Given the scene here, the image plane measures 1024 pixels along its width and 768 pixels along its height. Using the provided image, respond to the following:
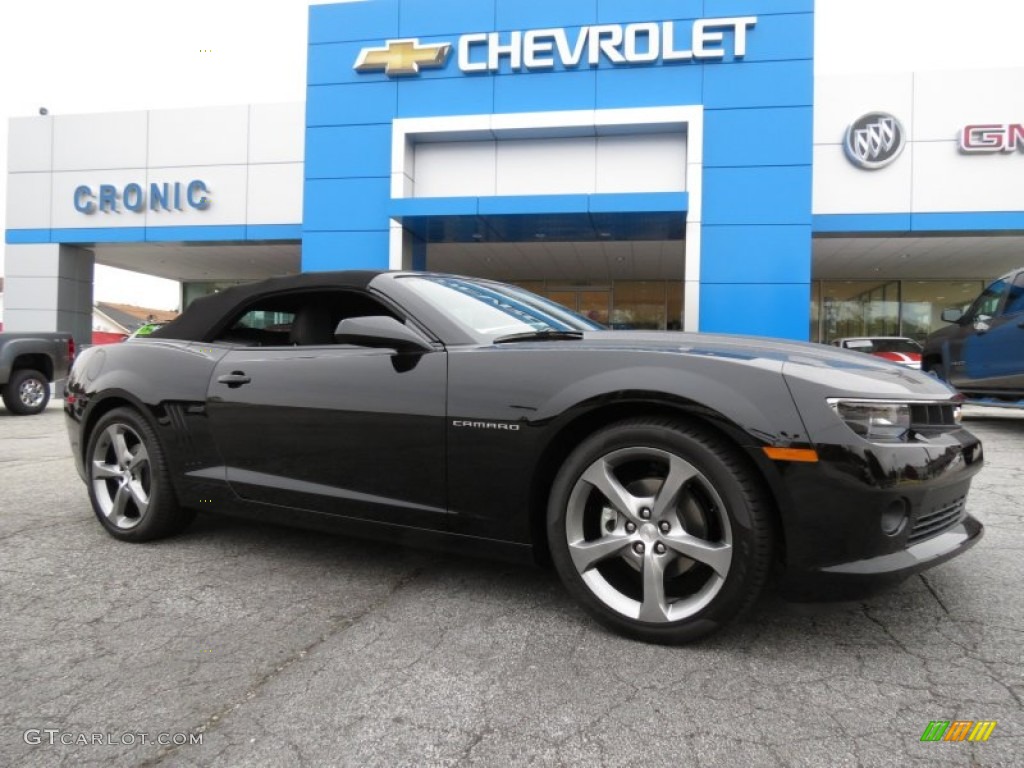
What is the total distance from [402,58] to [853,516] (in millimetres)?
15084

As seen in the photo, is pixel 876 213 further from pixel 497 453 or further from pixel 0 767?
pixel 0 767

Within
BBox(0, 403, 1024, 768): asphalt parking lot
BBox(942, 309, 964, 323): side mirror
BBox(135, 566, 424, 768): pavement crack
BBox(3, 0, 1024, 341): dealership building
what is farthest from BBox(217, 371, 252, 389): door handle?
BBox(3, 0, 1024, 341): dealership building

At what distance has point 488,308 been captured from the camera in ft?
9.87

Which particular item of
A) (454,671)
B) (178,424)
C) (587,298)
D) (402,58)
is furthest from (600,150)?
(454,671)

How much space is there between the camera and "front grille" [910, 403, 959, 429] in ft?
7.20

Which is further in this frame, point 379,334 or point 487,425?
point 379,334

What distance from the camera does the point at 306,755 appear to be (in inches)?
65.1

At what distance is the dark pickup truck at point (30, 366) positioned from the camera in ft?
31.8

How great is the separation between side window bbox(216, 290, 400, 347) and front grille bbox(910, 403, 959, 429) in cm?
204

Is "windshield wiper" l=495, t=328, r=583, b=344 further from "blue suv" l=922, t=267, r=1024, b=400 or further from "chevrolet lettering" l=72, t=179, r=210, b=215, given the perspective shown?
"chevrolet lettering" l=72, t=179, r=210, b=215

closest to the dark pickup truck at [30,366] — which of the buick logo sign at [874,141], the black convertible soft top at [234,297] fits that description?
the black convertible soft top at [234,297]

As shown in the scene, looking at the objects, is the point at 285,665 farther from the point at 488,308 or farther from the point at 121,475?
the point at 121,475

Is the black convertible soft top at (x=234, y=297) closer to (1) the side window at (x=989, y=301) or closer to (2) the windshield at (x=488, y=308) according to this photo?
(2) the windshield at (x=488, y=308)

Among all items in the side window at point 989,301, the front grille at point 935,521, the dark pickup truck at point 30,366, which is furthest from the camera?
the dark pickup truck at point 30,366
